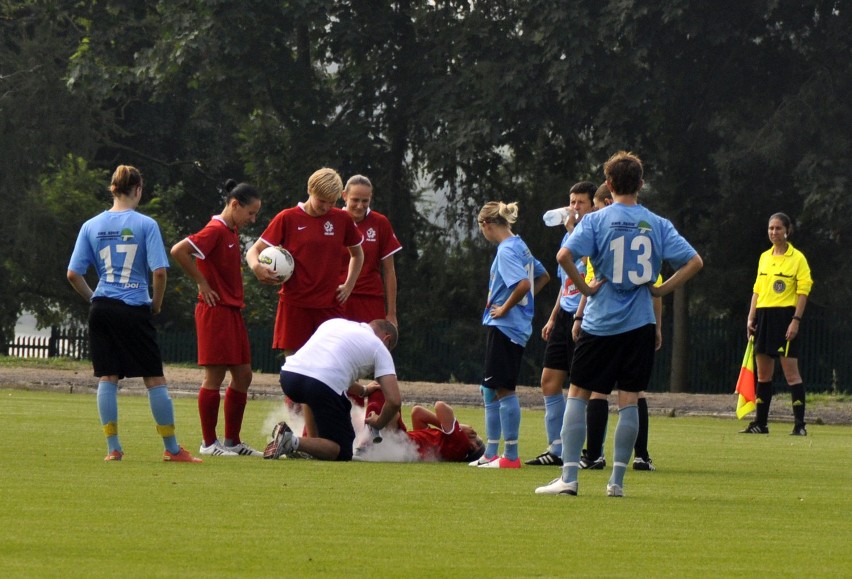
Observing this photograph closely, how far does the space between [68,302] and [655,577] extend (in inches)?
1368

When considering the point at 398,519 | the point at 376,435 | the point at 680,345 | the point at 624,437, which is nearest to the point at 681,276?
the point at 624,437

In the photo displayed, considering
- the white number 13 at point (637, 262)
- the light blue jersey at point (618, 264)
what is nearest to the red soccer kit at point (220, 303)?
the light blue jersey at point (618, 264)

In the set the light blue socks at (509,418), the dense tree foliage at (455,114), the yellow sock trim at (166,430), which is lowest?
the yellow sock trim at (166,430)

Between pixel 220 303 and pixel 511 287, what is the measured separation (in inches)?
84.7

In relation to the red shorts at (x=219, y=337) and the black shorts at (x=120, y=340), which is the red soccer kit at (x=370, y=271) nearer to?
the red shorts at (x=219, y=337)

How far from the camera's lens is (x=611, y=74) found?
31.3 metres

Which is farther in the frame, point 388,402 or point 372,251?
point 372,251

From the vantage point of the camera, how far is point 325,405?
37.9 feet

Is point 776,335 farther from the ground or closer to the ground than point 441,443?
farther from the ground

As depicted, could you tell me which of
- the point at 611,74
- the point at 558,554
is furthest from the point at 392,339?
the point at 611,74

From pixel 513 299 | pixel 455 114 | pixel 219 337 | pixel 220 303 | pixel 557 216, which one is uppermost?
pixel 455 114

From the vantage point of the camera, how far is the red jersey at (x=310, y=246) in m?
12.5

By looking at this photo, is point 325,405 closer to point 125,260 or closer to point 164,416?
point 164,416

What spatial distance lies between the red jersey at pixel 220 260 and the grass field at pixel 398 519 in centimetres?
135
